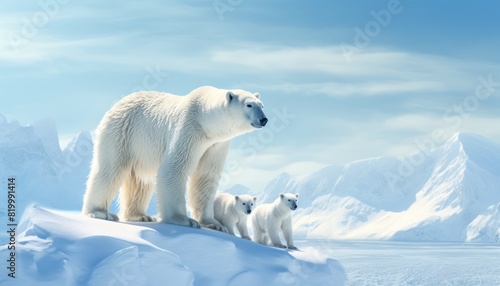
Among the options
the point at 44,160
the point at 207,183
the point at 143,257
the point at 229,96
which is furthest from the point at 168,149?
the point at 44,160

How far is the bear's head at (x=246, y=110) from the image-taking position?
8608 mm

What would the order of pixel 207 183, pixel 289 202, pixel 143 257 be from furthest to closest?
pixel 289 202 → pixel 207 183 → pixel 143 257

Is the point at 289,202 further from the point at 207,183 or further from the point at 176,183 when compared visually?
the point at 176,183

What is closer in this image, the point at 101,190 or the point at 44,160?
the point at 101,190

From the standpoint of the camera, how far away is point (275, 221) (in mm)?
9875

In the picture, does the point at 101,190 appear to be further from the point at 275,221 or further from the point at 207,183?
the point at 275,221

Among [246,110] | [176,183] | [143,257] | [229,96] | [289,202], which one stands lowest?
[143,257]

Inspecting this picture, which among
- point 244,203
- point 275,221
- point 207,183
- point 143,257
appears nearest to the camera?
point 143,257

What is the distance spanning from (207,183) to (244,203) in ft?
2.05

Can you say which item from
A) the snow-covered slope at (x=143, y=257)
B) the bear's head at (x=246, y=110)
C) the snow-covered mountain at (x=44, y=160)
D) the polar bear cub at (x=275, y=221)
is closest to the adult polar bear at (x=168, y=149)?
the bear's head at (x=246, y=110)

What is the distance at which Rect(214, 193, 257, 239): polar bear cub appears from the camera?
965cm

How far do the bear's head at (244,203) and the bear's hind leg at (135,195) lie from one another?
1425mm

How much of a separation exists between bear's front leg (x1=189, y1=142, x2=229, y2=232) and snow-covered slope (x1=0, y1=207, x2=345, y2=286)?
0.60 metres

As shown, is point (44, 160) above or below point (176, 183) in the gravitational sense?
below
